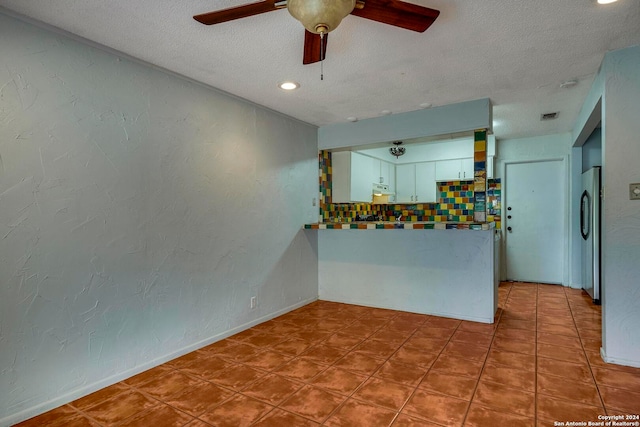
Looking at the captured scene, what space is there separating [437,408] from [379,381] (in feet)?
1.39

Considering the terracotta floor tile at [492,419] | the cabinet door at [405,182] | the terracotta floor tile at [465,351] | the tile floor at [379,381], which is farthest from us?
the cabinet door at [405,182]

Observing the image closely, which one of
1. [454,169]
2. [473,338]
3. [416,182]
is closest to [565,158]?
[454,169]

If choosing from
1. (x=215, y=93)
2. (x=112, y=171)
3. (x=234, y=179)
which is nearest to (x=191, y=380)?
(x=112, y=171)

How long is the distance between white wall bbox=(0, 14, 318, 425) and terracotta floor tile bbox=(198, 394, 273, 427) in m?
0.86

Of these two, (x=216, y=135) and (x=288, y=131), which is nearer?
(x=216, y=135)

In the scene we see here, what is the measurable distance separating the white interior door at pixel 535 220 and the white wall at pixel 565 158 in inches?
3.5

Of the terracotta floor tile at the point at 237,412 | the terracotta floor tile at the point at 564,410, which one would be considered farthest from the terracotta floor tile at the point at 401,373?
the terracotta floor tile at the point at 237,412

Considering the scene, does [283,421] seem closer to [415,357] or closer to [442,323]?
[415,357]

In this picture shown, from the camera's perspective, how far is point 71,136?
7.03 feet

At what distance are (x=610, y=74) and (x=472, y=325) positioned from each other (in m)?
2.38

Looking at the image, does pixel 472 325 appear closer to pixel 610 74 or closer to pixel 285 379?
pixel 285 379

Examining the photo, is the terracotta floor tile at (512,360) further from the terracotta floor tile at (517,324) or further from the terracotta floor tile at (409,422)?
the terracotta floor tile at (409,422)

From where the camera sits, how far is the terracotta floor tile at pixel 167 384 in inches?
86.0

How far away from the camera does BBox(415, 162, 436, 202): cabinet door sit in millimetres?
5598
